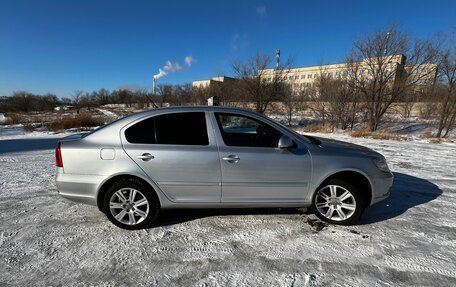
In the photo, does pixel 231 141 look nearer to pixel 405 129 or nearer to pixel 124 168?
pixel 124 168

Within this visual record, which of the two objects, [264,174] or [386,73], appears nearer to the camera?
[264,174]

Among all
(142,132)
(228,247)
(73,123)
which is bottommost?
(228,247)

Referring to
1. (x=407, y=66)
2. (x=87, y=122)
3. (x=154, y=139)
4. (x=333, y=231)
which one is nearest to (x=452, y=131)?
(x=407, y=66)

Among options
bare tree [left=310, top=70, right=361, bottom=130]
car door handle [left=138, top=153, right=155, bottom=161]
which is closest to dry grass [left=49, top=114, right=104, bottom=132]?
car door handle [left=138, top=153, right=155, bottom=161]

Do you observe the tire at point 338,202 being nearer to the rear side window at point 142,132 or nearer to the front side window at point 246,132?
the front side window at point 246,132

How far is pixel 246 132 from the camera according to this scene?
12.3 ft

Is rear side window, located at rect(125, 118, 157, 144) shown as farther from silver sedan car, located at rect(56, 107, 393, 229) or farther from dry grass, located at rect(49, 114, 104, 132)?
dry grass, located at rect(49, 114, 104, 132)

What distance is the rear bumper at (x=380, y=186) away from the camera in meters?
3.47

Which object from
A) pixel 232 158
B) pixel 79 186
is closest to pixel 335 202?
pixel 232 158

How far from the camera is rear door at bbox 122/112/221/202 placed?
318 centimetres

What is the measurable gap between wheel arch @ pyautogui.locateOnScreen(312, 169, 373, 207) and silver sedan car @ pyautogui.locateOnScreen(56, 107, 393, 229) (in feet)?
0.05

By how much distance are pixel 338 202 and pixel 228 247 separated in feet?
5.58

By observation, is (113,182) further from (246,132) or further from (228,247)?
(246,132)

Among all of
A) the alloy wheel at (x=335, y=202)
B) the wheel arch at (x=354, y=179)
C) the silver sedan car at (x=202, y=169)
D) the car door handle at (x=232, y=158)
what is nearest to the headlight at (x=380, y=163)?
the silver sedan car at (x=202, y=169)
